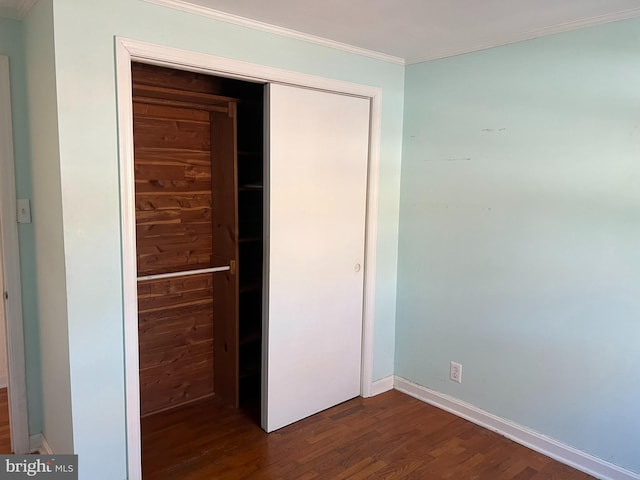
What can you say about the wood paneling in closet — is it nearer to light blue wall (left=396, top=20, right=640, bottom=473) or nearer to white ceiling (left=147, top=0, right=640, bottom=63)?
light blue wall (left=396, top=20, right=640, bottom=473)

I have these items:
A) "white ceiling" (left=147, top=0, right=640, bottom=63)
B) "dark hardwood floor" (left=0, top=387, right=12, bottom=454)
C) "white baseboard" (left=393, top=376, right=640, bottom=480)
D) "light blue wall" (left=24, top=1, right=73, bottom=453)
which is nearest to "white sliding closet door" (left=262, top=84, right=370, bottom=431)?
"white ceiling" (left=147, top=0, right=640, bottom=63)

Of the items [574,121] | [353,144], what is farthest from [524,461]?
[353,144]

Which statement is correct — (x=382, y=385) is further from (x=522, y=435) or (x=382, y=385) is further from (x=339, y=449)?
(x=522, y=435)

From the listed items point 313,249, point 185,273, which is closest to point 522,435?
point 313,249

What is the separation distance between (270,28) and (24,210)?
1654 millimetres

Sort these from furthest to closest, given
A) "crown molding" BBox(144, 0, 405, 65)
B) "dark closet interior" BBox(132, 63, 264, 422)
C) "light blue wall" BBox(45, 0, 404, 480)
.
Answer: "dark closet interior" BBox(132, 63, 264, 422)
"crown molding" BBox(144, 0, 405, 65)
"light blue wall" BBox(45, 0, 404, 480)

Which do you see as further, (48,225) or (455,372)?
(455,372)

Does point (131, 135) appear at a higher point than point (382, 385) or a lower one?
higher

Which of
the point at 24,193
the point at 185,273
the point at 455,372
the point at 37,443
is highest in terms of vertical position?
the point at 24,193

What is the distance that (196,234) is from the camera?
10.3ft

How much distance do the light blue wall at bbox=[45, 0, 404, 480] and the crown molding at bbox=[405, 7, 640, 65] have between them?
136cm

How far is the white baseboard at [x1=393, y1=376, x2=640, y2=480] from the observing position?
243 cm

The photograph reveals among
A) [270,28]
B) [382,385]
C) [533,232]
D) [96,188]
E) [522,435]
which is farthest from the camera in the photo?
[382,385]

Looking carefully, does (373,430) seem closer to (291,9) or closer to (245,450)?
(245,450)
